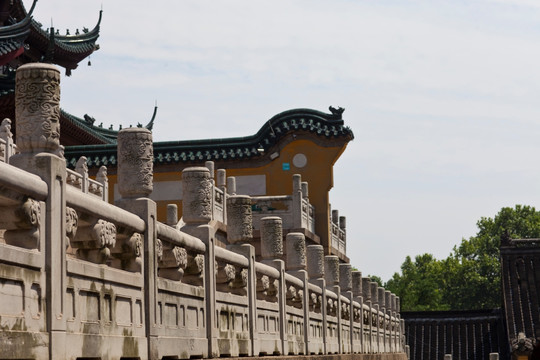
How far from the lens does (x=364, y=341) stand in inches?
1056

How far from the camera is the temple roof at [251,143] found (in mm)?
34906

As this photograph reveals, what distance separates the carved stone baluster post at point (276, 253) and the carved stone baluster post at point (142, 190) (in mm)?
6095

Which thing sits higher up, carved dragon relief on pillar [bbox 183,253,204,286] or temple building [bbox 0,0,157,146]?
temple building [bbox 0,0,157,146]

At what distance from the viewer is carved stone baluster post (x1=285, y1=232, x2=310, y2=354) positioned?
18453mm

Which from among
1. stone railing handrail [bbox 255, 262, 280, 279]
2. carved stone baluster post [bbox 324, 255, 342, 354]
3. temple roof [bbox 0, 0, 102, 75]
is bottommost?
stone railing handrail [bbox 255, 262, 280, 279]

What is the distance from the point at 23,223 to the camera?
762 cm

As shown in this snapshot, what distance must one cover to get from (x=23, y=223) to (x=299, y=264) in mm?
11392

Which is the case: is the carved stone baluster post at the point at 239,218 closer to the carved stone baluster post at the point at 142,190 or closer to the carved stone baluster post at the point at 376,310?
the carved stone baluster post at the point at 142,190

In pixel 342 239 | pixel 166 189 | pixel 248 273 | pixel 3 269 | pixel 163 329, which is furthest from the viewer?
pixel 342 239

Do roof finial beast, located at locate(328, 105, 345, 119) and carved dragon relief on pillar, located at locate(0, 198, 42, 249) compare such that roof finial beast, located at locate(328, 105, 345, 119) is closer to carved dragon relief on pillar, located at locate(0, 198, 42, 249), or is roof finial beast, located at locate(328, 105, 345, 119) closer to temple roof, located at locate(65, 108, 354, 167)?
temple roof, located at locate(65, 108, 354, 167)

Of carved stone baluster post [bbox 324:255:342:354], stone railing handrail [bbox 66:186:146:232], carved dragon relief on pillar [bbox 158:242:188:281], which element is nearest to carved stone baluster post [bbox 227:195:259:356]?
carved dragon relief on pillar [bbox 158:242:188:281]

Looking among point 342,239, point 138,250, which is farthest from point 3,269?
point 342,239

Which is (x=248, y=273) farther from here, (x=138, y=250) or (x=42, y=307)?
(x=42, y=307)

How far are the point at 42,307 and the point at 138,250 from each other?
2235 millimetres
